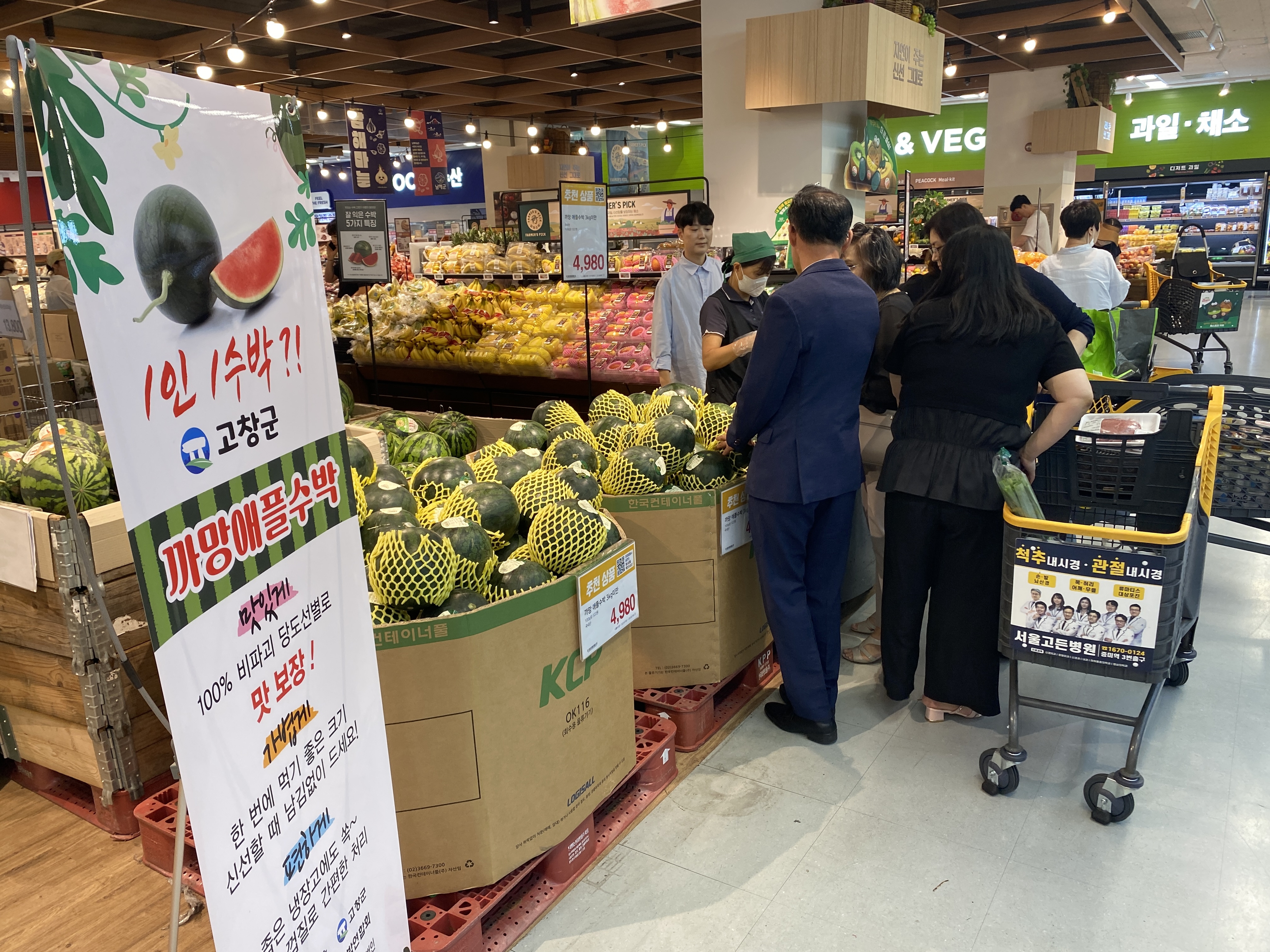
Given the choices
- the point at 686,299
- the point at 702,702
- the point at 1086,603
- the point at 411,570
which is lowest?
the point at 702,702

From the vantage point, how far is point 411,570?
1976 mm

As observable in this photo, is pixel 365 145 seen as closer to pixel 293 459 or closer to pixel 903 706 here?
pixel 903 706

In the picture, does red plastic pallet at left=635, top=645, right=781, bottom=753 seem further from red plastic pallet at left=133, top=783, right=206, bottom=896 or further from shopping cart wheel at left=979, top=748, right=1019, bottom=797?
red plastic pallet at left=133, top=783, right=206, bottom=896

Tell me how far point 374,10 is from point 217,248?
828cm

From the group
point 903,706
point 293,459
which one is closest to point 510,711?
point 293,459

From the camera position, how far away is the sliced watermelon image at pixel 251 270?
3.99ft

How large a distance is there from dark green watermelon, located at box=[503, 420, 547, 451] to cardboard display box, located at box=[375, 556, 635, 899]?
1.02m

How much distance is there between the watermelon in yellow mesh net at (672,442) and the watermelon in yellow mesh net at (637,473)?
71mm

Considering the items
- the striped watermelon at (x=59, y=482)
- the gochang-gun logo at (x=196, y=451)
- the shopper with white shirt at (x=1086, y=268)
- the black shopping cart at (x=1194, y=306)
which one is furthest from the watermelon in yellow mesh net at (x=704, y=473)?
the black shopping cart at (x=1194, y=306)

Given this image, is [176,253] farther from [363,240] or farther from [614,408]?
[363,240]

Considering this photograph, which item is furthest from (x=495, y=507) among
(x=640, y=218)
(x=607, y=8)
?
(x=640, y=218)

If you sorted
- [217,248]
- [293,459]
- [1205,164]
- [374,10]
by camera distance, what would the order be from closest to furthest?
[217,248], [293,459], [374,10], [1205,164]

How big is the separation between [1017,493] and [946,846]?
1.00 metres

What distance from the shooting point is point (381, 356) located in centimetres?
703
